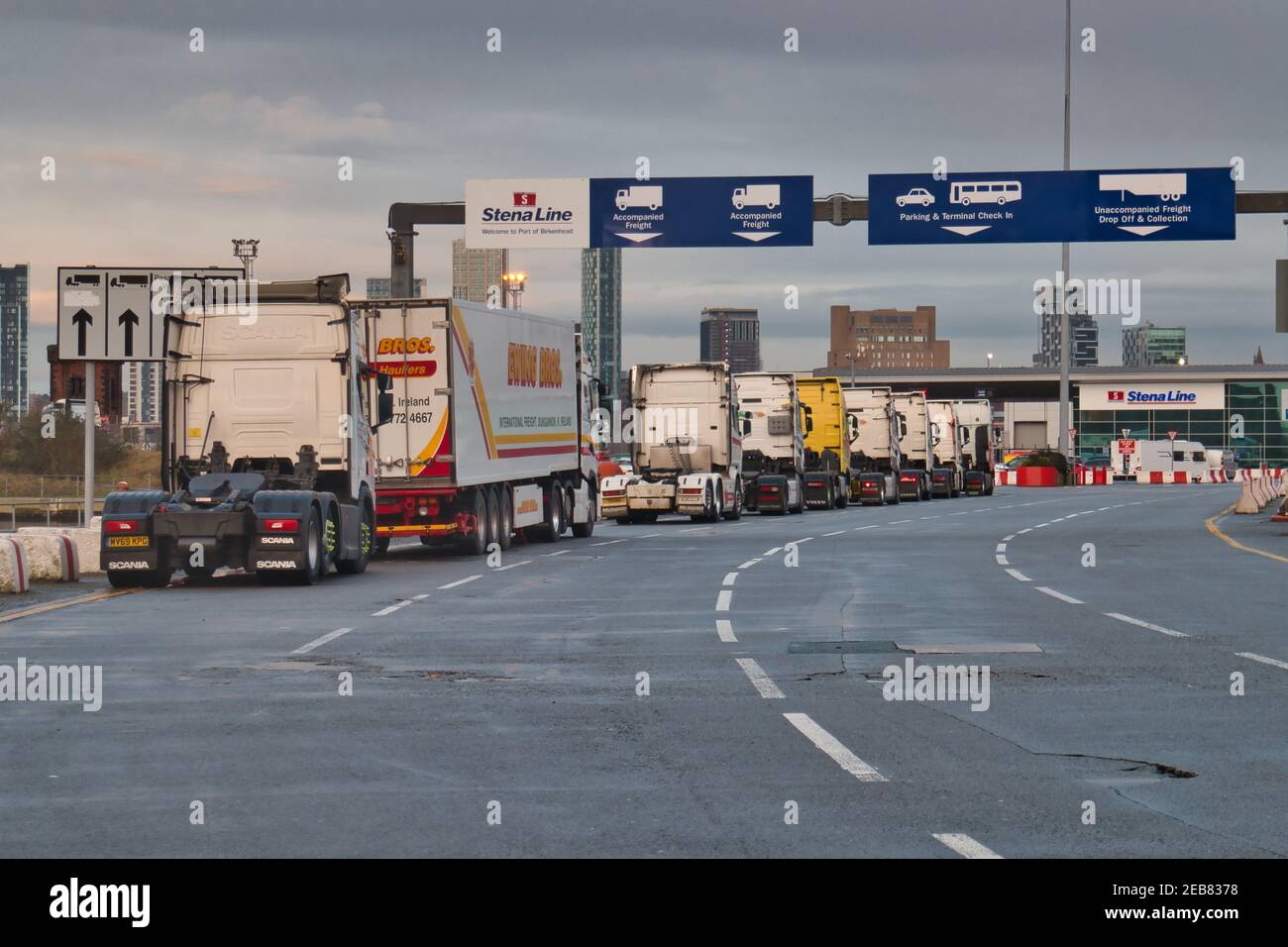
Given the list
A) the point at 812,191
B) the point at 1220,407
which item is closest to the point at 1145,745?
the point at 812,191

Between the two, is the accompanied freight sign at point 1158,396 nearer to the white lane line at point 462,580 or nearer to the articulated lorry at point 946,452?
the articulated lorry at point 946,452

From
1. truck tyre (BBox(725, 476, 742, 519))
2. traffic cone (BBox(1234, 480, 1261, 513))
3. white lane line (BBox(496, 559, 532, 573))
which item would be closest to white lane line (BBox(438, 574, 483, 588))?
white lane line (BBox(496, 559, 532, 573))

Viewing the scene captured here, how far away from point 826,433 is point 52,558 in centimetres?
3401

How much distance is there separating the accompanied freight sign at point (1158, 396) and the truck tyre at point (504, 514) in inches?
4431

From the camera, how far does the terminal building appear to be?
136250 millimetres

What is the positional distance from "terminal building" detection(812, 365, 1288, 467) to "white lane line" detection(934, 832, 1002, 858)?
127855mm

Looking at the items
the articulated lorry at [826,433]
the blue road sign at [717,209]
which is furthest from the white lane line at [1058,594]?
the articulated lorry at [826,433]

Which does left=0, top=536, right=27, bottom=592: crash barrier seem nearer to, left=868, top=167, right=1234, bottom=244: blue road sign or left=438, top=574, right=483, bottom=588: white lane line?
left=438, top=574, right=483, bottom=588: white lane line

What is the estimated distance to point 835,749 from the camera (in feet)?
32.6

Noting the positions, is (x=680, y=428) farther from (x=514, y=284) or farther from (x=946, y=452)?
(x=946, y=452)

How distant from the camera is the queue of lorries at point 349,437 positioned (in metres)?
22.6
